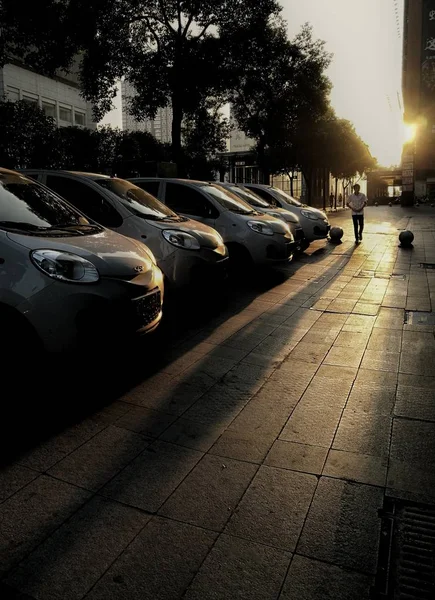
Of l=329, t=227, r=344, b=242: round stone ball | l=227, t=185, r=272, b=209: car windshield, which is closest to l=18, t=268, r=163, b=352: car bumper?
l=227, t=185, r=272, b=209: car windshield

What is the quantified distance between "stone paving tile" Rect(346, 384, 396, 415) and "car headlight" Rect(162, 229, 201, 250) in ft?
9.60

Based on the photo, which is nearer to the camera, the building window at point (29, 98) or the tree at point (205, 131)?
the tree at point (205, 131)

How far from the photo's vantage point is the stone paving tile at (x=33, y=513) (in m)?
2.29

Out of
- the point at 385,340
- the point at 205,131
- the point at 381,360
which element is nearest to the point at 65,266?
the point at 381,360

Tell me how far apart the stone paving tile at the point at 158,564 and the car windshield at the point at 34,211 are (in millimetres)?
2474

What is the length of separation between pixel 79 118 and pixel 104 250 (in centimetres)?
6633

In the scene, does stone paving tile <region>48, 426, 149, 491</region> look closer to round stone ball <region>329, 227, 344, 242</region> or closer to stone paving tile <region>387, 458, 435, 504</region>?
stone paving tile <region>387, 458, 435, 504</region>

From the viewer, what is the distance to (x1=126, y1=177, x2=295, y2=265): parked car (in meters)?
8.75

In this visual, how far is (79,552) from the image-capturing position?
227cm

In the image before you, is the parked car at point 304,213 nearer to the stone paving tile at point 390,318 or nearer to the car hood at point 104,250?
the stone paving tile at point 390,318

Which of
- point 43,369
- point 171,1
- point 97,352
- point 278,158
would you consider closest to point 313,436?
point 97,352

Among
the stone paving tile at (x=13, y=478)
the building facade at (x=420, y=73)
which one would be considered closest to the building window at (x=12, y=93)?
the building facade at (x=420, y=73)

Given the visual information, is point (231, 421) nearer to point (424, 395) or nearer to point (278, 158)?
point (424, 395)

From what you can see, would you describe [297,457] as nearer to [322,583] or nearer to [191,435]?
[191,435]
